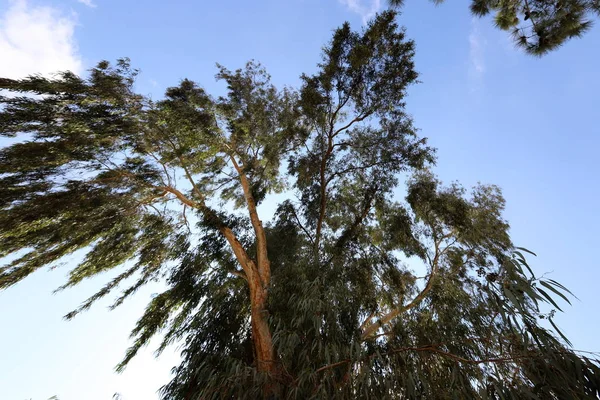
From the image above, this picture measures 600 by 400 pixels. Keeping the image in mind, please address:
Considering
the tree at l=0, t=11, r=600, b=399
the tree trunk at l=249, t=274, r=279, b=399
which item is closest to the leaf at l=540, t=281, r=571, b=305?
the tree at l=0, t=11, r=600, b=399

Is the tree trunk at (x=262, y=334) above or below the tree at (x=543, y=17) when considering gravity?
below

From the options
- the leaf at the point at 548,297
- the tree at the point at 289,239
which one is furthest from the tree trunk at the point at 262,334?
the leaf at the point at 548,297

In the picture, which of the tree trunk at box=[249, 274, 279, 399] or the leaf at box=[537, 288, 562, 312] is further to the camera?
the tree trunk at box=[249, 274, 279, 399]

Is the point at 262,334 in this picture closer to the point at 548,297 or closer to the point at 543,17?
the point at 548,297

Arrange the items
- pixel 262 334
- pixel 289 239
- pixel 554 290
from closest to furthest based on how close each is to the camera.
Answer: pixel 554 290 → pixel 262 334 → pixel 289 239

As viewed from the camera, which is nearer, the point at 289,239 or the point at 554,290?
the point at 554,290

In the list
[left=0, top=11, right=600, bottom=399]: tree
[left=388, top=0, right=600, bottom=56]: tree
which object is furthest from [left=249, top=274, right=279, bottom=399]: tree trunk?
[left=388, top=0, right=600, bottom=56]: tree

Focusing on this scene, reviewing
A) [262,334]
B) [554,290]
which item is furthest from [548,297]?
[262,334]

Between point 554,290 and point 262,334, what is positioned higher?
point 262,334

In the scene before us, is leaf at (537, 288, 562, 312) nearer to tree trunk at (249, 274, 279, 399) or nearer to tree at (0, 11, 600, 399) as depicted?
tree at (0, 11, 600, 399)

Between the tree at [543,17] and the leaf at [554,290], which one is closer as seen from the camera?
the leaf at [554,290]

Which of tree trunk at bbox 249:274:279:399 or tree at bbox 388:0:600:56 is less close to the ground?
tree at bbox 388:0:600:56

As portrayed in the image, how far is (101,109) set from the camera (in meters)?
4.09

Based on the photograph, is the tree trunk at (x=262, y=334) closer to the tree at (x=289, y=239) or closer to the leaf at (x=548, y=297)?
the tree at (x=289, y=239)
